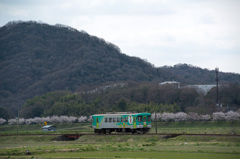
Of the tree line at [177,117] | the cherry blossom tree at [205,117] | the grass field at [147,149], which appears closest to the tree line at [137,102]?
the tree line at [177,117]

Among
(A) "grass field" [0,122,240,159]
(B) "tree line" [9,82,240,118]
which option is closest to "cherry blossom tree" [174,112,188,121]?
(B) "tree line" [9,82,240,118]

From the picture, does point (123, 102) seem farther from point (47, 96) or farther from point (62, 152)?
point (62, 152)

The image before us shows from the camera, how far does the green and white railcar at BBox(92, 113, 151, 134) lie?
5272 centimetres

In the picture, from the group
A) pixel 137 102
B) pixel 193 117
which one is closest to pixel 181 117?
pixel 193 117

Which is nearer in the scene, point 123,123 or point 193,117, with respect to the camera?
point 123,123

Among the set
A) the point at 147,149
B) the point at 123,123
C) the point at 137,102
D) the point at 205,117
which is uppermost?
the point at 137,102

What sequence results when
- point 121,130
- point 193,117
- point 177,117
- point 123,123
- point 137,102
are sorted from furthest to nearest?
point 137,102, point 177,117, point 193,117, point 121,130, point 123,123

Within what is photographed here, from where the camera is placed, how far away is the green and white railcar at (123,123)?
52.7 meters

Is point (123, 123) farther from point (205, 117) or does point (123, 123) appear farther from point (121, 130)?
point (205, 117)

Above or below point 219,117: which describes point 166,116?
above

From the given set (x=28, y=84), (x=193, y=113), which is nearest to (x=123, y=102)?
(x=193, y=113)

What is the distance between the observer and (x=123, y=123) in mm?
54000

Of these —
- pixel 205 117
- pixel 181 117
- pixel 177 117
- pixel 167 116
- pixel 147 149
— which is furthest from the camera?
pixel 167 116

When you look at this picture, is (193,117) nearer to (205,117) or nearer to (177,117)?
(205,117)
